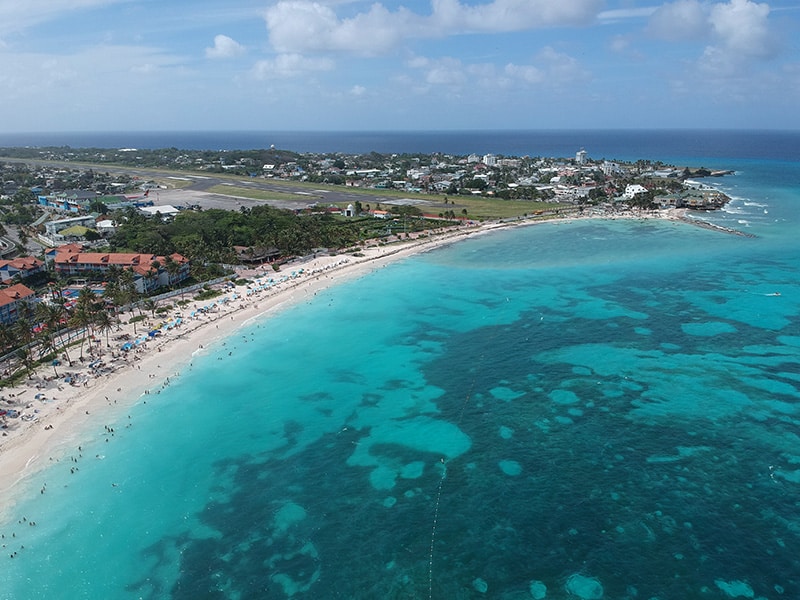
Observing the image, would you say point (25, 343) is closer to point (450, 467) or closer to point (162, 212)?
point (450, 467)

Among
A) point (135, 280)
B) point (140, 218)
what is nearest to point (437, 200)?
point (140, 218)

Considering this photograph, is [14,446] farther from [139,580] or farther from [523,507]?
[523,507]

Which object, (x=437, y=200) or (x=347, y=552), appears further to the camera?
(x=437, y=200)

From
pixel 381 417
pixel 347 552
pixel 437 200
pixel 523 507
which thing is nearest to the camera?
pixel 347 552

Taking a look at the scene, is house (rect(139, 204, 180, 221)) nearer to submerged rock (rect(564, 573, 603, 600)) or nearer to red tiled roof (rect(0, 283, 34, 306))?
red tiled roof (rect(0, 283, 34, 306))

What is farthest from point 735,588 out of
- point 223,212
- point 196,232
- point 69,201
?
point 69,201
